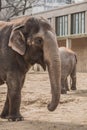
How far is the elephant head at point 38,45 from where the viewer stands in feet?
24.5

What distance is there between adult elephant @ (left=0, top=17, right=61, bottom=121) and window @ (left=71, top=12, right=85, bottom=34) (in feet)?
120

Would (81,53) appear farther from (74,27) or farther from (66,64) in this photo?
(66,64)

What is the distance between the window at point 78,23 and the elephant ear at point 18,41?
121 ft

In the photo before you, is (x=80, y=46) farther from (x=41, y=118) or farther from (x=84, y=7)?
(x=41, y=118)

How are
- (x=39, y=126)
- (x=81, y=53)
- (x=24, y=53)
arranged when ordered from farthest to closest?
1. (x=81, y=53)
2. (x=24, y=53)
3. (x=39, y=126)

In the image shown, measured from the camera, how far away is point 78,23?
45500 millimetres

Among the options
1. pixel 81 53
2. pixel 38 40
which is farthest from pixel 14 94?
pixel 81 53

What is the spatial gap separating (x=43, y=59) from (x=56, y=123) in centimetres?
119

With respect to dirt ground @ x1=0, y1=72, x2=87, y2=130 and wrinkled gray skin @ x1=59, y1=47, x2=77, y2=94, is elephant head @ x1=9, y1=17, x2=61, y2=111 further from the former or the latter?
wrinkled gray skin @ x1=59, y1=47, x2=77, y2=94

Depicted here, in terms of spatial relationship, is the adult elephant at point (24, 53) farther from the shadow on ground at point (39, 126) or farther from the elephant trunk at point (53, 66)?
the shadow on ground at point (39, 126)

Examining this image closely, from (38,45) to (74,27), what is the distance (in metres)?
38.7

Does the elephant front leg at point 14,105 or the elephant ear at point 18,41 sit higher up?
the elephant ear at point 18,41

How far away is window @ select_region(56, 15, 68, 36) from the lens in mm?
48062

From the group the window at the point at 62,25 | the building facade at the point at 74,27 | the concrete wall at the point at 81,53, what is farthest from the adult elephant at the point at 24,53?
the window at the point at 62,25
